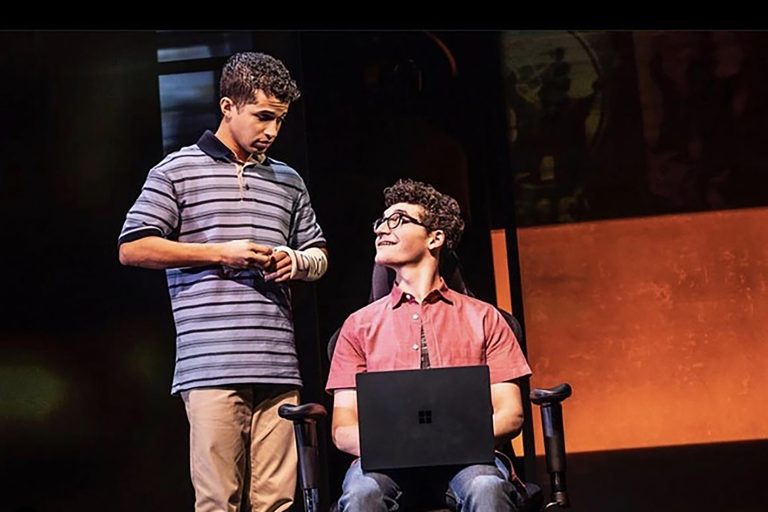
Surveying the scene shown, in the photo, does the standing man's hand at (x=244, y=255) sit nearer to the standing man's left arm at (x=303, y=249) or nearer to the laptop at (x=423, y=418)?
the standing man's left arm at (x=303, y=249)

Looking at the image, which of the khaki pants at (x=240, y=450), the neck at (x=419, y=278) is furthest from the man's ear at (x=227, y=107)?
the khaki pants at (x=240, y=450)

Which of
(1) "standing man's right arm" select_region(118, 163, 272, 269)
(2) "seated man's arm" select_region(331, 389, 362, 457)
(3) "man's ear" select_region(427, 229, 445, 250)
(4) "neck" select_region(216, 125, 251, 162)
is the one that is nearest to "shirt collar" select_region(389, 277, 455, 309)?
(3) "man's ear" select_region(427, 229, 445, 250)

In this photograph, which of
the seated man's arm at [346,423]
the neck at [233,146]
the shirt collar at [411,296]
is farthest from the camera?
the neck at [233,146]

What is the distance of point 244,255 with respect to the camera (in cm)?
378

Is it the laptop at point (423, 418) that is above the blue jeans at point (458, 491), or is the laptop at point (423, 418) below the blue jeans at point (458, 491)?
above

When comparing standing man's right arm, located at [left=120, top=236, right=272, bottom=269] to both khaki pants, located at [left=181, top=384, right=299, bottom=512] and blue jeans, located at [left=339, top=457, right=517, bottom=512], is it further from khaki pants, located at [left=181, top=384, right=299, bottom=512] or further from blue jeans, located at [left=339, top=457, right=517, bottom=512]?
blue jeans, located at [left=339, top=457, right=517, bottom=512]

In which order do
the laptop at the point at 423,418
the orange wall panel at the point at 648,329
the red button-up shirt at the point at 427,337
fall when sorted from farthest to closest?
the orange wall panel at the point at 648,329 → the red button-up shirt at the point at 427,337 → the laptop at the point at 423,418

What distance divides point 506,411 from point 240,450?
0.86 m

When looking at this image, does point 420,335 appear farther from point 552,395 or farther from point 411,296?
point 552,395

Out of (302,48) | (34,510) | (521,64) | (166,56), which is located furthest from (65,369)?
(521,64)

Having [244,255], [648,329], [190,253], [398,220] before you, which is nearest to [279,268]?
[244,255]

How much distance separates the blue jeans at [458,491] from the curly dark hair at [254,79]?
4.52 ft

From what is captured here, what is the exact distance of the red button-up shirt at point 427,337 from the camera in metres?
3.54

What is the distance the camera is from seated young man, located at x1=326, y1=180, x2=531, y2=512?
332cm
